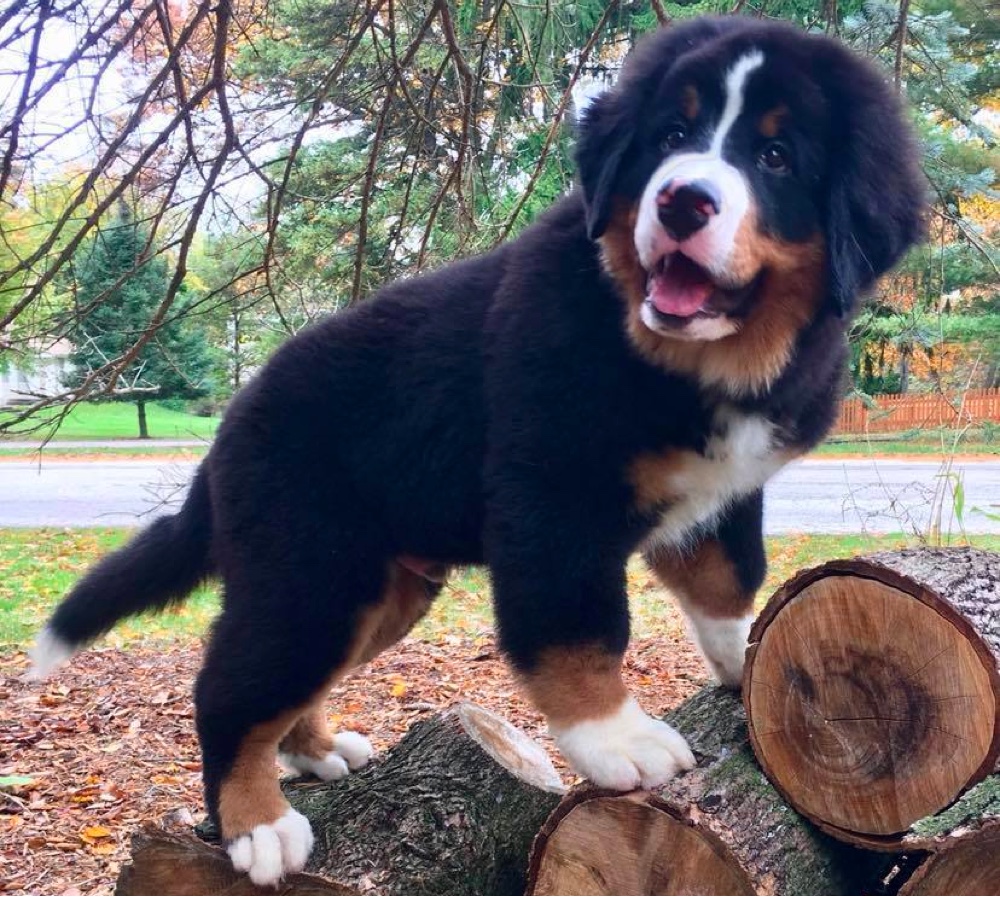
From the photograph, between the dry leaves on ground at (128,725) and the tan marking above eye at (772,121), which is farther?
the dry leaves on ground at (128,725)

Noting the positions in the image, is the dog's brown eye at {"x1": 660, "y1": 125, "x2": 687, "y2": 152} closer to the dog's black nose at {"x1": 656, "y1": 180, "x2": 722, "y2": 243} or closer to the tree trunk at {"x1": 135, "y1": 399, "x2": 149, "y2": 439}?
the dog's black nose at {"x1": 656, "y1": 180, "x2": 722, "y2": 243}

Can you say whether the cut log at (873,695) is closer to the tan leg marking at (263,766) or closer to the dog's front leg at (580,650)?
the dog's front leg at (580,650)

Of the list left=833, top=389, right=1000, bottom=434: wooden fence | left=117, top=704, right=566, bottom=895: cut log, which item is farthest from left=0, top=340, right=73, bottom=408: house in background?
left=833, top=389, right=1000, bottom=434: wooden fence

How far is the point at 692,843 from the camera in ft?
7.88

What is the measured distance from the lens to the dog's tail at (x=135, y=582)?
11.1 feet

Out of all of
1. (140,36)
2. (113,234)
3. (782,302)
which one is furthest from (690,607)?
(113,234)

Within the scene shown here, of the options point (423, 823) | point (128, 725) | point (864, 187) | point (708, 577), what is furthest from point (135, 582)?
point (128, 725)

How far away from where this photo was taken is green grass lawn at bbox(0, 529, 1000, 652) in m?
8.27

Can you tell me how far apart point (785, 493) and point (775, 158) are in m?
11.6

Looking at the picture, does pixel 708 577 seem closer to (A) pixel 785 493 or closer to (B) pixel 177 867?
(B) pixel 177 867

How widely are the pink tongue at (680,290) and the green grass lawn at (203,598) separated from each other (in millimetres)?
4765

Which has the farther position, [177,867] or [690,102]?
[177,867]

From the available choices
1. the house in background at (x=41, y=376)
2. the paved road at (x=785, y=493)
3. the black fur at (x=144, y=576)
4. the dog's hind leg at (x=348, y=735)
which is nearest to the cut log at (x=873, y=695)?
the dog's hind leg at (x=348, y=735)

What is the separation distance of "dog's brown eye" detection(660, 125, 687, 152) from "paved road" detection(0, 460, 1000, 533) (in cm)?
545
